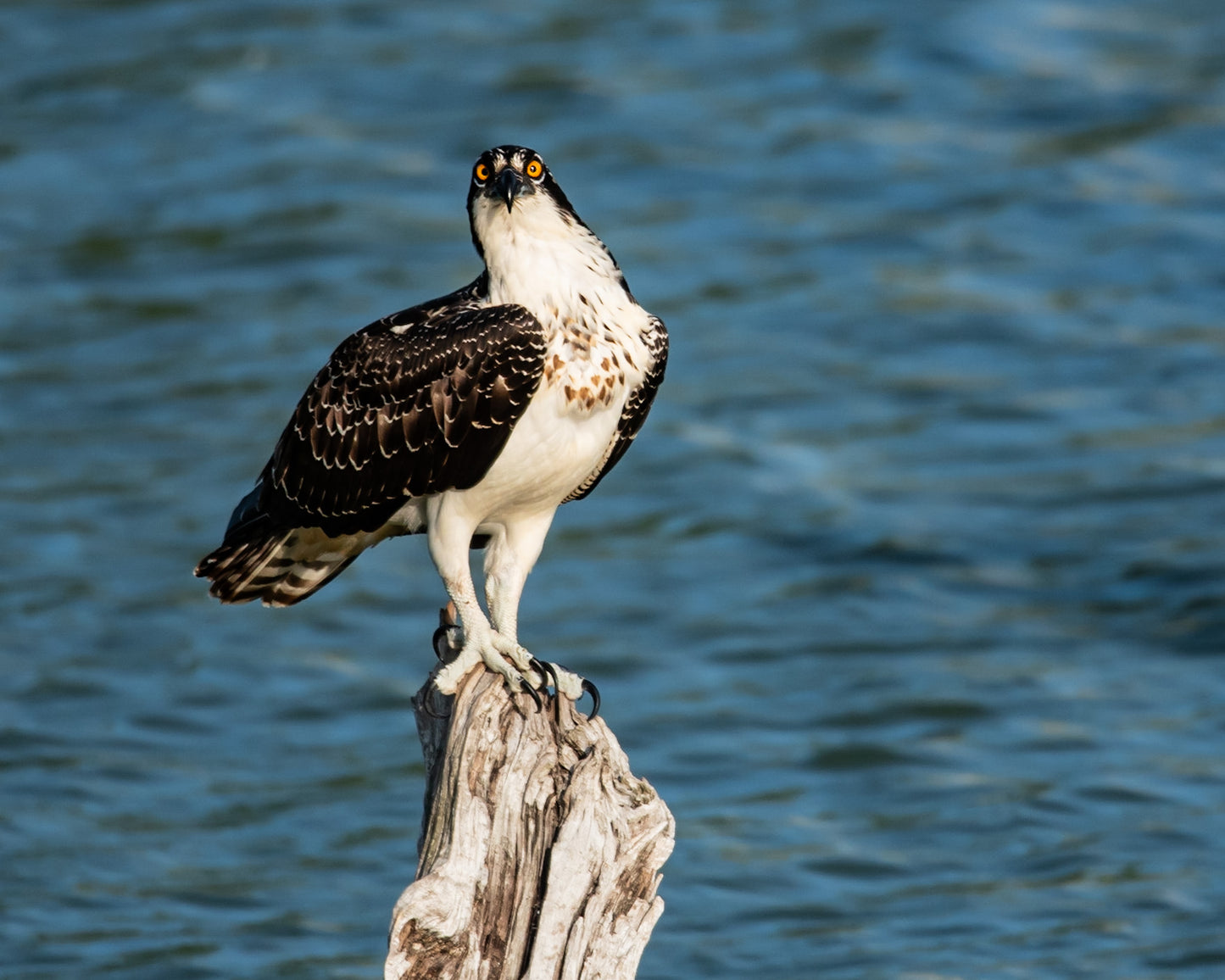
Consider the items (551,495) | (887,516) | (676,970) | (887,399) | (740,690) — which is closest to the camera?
(551,495)

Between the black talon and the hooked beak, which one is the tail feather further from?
the hooked beak

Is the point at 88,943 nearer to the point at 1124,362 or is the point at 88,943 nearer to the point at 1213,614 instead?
the point at 1213,614

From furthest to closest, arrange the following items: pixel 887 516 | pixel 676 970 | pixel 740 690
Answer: pixel 887 516 < pixel 740 690 < pixel 676 970

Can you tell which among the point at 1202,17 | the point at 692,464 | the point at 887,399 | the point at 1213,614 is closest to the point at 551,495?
the point at 1213,614

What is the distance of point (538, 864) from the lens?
7695mm

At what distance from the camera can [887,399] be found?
23.7 metres

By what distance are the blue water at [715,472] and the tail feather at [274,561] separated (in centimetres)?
532

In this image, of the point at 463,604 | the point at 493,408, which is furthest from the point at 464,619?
the point at 493,408

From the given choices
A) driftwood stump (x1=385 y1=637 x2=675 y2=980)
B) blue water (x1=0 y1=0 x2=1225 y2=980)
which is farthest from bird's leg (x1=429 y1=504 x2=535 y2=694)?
blue water (x1=0 y1=0 x2=1225 y2=980)

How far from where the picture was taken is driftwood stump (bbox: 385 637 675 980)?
756 cm

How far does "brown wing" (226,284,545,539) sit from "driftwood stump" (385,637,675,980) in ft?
4.63

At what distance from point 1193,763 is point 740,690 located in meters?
3.86

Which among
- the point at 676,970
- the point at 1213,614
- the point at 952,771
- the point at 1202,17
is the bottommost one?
the point at 676,970

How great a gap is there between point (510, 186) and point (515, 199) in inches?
3.8
